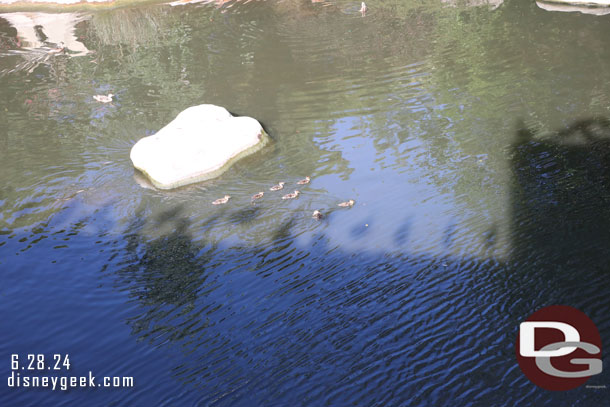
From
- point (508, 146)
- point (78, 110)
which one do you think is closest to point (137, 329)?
point (508, 146)

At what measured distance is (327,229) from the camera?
10.1 meters

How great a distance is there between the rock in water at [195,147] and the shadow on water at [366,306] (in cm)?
173

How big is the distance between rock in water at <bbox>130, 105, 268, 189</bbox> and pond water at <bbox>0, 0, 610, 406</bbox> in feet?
1.10

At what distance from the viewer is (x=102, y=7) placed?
90.1 feet

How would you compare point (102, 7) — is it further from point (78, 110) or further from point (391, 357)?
point (391, 357)

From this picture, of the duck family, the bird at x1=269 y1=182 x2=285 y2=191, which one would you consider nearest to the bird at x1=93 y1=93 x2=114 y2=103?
the duck family

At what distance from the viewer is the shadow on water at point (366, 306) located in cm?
715

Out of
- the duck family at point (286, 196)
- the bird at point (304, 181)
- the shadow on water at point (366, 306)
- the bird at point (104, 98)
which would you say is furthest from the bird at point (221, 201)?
the bird at point (104, 98)

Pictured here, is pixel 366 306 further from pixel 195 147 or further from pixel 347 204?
pixel 195 147

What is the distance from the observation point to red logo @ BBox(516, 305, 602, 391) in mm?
7043

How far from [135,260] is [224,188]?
2640mm

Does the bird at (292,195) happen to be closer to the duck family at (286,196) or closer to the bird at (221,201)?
the duck family at (286,196)

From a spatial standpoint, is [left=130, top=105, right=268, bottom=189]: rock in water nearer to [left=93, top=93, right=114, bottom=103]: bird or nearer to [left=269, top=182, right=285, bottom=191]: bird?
[left=269, top=182, right=285, bottom=191]: bird

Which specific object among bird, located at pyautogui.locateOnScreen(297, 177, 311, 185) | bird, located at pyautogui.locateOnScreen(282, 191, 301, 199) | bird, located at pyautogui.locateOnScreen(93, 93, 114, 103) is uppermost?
bird, located at pyautogui.locateOnScreen(93, 93, 114, 103)
